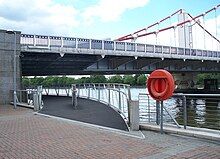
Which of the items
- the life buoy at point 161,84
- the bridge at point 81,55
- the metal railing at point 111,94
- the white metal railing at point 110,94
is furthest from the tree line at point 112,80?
the life buoy at point 161,84

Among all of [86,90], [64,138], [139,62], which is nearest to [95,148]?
[64,138]

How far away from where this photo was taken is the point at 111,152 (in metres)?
6.43

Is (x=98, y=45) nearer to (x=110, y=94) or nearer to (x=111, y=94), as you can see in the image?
(x=110, y=94)

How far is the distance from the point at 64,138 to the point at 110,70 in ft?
83.6

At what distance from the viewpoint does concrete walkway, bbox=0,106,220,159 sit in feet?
20.4

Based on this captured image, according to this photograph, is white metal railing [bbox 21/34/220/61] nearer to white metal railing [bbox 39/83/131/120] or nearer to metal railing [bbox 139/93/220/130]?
white metal railing [bbox 39/83/131/120]

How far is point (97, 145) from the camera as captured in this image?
7.11 meters

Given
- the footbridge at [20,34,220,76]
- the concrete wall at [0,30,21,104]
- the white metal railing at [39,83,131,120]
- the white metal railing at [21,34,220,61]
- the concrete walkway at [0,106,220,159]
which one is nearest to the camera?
the concrete walkway at [0,106,220,159]

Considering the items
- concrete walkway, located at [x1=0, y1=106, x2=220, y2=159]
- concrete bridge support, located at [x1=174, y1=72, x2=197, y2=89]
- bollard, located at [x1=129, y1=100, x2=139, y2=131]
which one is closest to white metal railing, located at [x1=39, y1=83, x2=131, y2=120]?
bollard, located at [x1=129, y1=100, x2=139, y2=131]

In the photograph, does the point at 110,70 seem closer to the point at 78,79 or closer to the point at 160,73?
the point at 160,73

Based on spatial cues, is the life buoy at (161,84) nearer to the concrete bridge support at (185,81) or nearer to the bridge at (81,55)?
the bridge at (81,55)

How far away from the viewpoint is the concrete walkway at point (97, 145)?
6.21 meters

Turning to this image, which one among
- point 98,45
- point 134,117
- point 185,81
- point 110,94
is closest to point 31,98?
point 110,94

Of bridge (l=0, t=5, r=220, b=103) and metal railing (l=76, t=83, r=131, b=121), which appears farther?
bridge (l=0, t=5, r=220, b=103)
